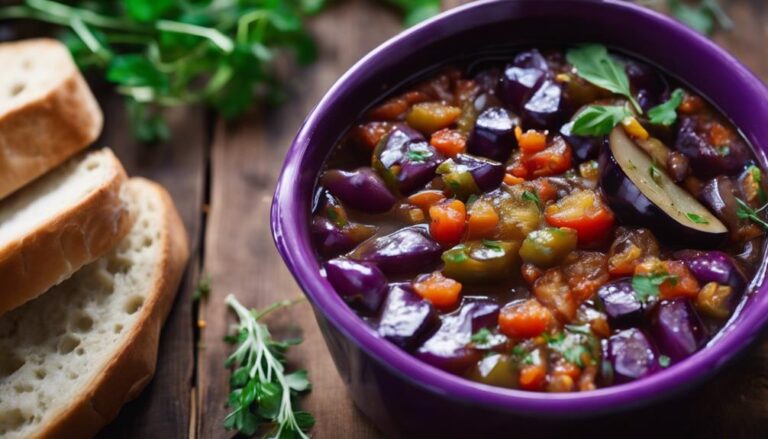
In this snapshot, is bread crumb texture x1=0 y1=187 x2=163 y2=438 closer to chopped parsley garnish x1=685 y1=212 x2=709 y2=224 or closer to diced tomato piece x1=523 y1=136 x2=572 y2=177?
diced tomato piece x1=523 y1=136 x2=572 y2=177

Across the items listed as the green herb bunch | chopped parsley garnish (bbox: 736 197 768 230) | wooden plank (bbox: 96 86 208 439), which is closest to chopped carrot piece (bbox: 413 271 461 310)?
chopped parsley garnish (bbox: 736 197 768 230)

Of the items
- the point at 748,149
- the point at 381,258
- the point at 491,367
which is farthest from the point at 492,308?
the point at 748,149

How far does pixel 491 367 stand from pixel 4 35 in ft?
11.2

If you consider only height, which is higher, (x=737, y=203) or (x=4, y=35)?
(x=737, y=203)

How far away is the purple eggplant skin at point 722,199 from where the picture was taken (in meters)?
2.98

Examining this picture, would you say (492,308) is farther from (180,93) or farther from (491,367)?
(180,93)

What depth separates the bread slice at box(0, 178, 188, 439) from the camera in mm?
3359

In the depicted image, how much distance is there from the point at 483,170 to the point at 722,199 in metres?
0.78

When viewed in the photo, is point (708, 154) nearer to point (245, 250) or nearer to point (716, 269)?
point (716, 269)

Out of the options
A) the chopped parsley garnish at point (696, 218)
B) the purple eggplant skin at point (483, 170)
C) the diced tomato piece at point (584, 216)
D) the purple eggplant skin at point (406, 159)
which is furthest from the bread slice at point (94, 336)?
the chopped parsley garnish at point (696, 218)

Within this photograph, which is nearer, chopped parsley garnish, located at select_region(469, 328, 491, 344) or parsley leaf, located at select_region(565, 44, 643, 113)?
chopped parsley garnish, located at select_region(469, 328, 491, 344)

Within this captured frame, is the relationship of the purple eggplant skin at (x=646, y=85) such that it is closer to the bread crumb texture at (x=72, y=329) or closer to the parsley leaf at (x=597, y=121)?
the parsley leaf at (x=597, y=121)

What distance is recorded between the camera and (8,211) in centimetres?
395

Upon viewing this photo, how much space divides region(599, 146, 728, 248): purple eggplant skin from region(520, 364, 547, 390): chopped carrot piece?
627 mm
